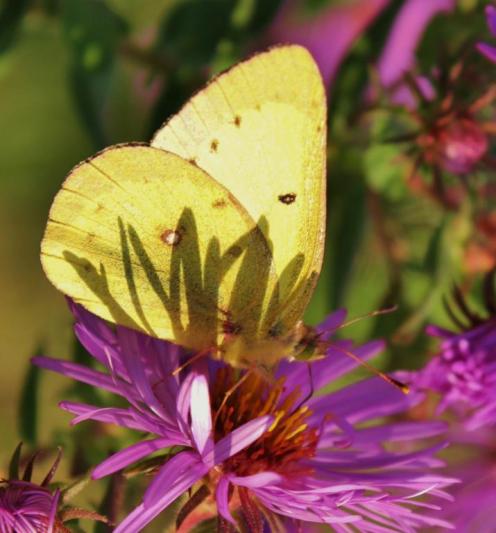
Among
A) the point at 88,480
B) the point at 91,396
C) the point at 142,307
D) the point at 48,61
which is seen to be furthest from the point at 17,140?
the point at 88,480

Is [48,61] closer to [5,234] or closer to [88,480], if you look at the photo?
[5,234]

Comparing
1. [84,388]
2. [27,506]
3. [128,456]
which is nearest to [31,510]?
[27,506]

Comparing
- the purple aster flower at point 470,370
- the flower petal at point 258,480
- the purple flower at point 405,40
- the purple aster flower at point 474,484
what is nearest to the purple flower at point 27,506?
the flower petal at point 258,480

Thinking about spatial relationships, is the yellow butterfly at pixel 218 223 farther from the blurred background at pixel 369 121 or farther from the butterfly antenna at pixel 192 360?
the blurred background at pixel 369 121

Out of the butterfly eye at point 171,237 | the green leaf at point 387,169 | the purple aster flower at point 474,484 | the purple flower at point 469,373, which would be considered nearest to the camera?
the butterfly eye at point 171,237

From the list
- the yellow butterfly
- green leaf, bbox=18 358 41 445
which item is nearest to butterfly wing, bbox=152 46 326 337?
the yellow butterfly

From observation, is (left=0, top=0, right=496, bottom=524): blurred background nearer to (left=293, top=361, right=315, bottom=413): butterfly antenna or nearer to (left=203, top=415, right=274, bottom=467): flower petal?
(left=293, top=361, right=315, bottom=413): butterfly antenna
